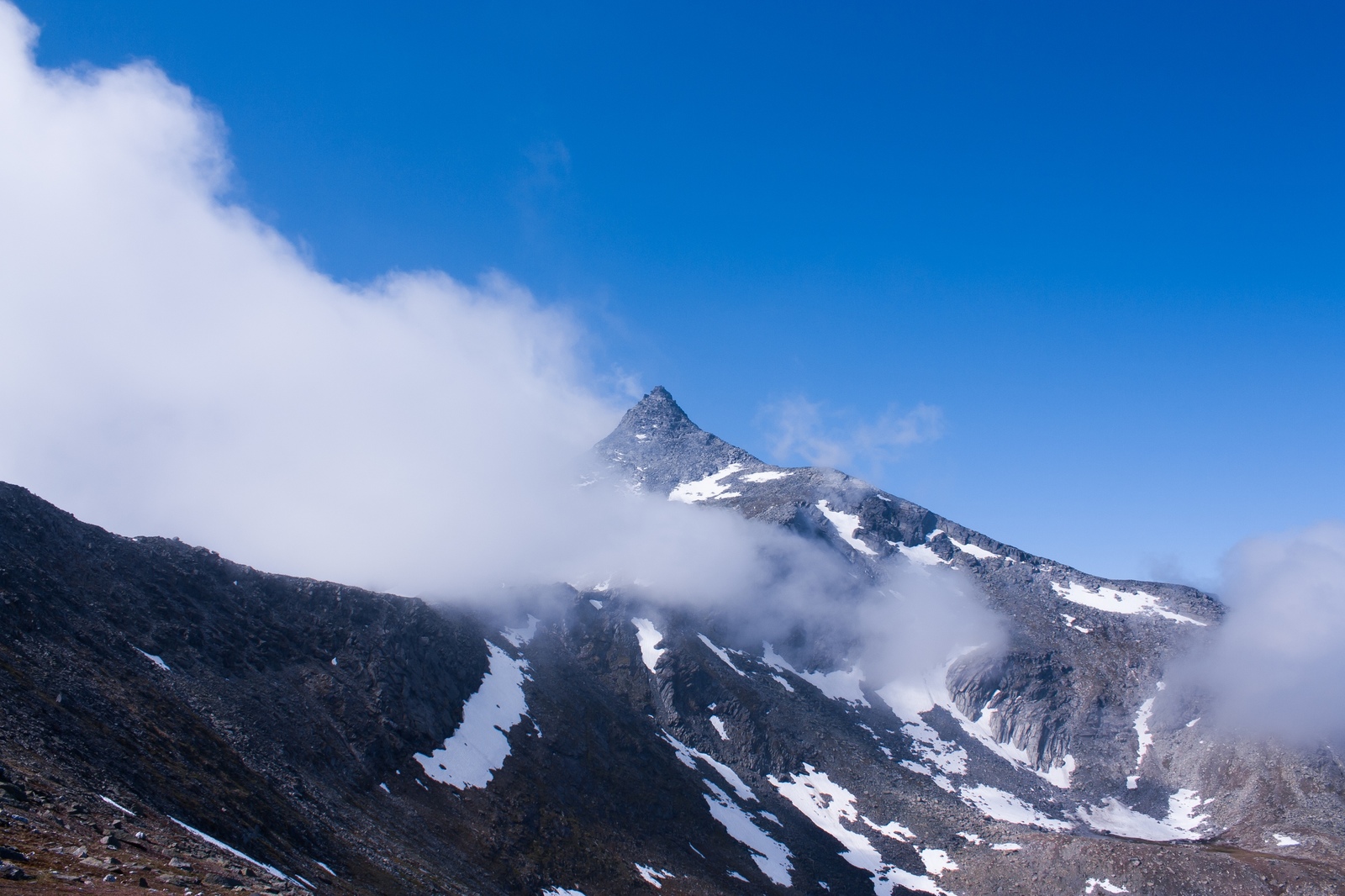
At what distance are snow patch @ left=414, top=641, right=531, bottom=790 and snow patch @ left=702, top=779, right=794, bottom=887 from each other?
1538 inches

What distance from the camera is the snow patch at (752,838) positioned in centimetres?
11575

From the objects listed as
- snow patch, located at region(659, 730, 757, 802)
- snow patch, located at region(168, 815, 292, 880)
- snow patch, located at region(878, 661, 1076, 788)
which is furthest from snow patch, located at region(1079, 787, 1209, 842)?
snow patch, located at region(168, 815, 292, 880)

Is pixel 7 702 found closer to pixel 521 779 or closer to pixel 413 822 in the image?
pixel 413 822

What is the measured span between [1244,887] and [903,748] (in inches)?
2778

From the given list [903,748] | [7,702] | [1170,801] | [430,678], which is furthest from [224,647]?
[1170,801]

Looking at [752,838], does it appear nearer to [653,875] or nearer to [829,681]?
[653,875]

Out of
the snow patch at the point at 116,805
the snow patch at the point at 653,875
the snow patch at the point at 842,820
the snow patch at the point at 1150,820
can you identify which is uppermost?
the snow patch at the point at 1150,820

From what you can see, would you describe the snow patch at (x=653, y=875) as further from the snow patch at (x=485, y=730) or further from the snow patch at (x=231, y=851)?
the snow patch at (x=231, y=851)

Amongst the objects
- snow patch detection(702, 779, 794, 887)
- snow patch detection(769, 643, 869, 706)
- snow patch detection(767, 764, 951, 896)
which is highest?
snow patch detection(769, 643, 869, 706)

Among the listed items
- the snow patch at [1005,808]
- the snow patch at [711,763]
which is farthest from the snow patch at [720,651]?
the snow patch at [1005,808]

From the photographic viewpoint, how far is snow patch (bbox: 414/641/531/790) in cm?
10062

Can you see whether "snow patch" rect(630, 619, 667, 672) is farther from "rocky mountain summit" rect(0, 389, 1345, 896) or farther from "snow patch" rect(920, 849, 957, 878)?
"snow patch" rect(920, 849, 957, 878)

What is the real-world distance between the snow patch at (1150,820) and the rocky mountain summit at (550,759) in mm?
753

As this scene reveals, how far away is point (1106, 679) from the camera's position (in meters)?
195
